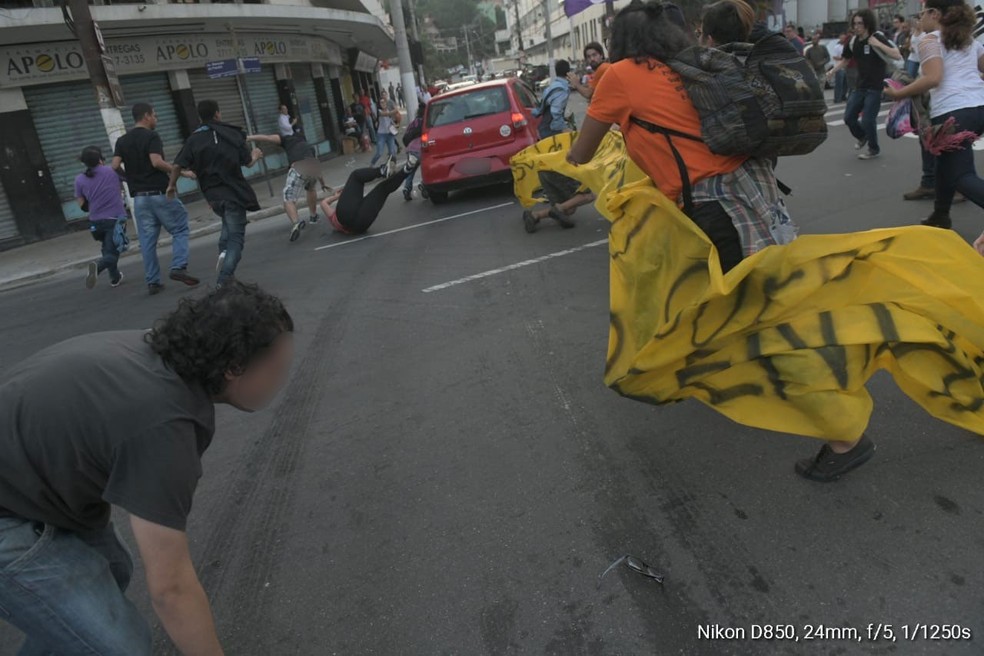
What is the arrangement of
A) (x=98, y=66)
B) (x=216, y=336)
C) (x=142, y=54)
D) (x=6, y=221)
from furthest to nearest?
(x=142, y=54), (x=6, y=221), (x=98, y=66), (x=216, y=336)

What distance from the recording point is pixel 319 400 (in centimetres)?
449

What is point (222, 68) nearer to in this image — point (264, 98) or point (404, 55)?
point (264, 98)

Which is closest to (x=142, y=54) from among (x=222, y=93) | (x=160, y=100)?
(x=160, y=100)

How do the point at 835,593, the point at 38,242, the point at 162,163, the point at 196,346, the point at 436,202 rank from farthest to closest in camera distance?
the point at 38,242 → the point at 436,202 → the point at 162,163 → the point at 835,593 → the point at 196,346

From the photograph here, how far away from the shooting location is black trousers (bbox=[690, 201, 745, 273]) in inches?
115

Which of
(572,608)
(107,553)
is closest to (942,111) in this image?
(572,608)

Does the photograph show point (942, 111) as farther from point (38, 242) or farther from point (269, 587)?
point (38, 242)

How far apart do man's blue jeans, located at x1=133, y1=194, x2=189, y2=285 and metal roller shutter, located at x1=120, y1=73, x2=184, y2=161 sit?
9285mm

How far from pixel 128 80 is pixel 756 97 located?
54.1 ft

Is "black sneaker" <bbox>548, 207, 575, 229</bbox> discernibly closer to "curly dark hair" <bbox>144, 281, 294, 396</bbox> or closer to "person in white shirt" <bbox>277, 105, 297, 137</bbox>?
"curly dark hair" <bbox>144, 281, 294, 396</bbox>

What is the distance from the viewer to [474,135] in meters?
10.1

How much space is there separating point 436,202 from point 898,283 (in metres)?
9.09

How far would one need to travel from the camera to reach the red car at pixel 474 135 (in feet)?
33.2

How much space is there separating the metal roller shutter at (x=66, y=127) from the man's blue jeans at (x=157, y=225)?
7355 mm
